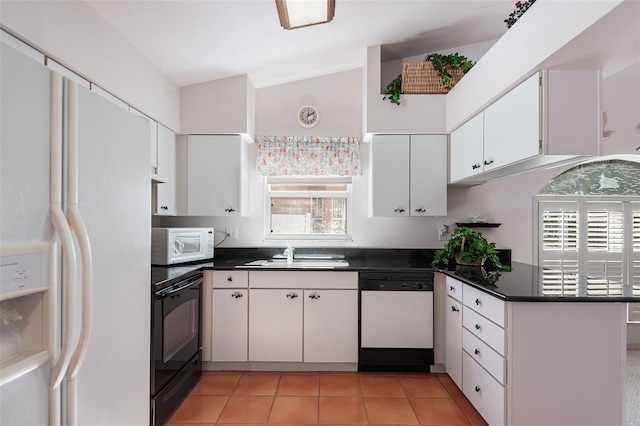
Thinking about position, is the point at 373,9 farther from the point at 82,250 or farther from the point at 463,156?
the point at 82,250

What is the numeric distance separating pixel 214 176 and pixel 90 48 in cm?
138

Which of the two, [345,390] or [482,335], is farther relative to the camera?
[345,390]

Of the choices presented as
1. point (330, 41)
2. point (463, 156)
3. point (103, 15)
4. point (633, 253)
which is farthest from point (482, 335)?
point (103, 15)

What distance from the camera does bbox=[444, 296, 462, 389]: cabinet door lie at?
7.95ft

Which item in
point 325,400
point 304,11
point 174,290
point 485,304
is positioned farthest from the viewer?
point 325,400

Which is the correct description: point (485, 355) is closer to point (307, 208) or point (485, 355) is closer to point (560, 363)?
point (560, 363)

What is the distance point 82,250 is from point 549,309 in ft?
6.76

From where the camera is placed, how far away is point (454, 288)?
2535mm

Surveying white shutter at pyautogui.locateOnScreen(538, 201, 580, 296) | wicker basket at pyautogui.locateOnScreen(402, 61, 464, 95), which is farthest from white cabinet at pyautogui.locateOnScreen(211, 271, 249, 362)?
white shutter at pyautogui.locateOnScreen(538, 201, 580, 296)

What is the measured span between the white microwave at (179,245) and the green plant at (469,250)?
6.72 ft

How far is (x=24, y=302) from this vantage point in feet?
2.88

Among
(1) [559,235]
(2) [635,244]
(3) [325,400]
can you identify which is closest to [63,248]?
(3) [325,400]

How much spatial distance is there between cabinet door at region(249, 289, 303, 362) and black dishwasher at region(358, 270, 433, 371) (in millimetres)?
529

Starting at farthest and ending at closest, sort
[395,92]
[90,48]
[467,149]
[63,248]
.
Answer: [395,92]
[467,149]
[90,48]
[63,248]
